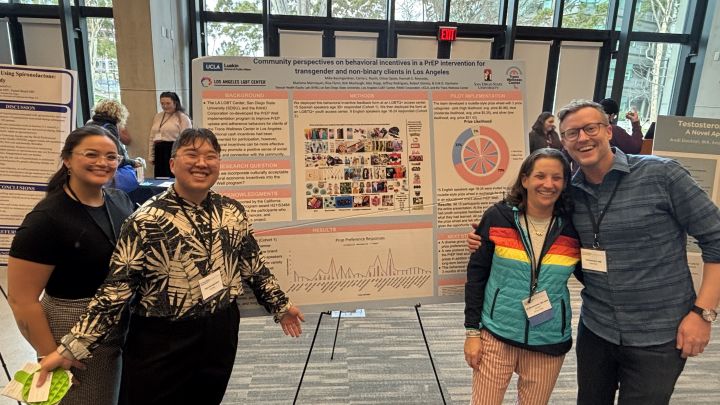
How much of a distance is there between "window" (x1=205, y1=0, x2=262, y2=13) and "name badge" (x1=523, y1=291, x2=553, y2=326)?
248 inches

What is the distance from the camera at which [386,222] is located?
1842mm

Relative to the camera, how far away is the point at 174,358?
1.32 metres

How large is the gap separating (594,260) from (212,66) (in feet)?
5.45

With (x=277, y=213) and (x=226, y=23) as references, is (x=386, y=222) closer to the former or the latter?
(x=277, y=213)

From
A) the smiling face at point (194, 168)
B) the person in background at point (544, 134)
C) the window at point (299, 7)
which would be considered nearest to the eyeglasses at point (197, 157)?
the smiling face at point (194, 168)

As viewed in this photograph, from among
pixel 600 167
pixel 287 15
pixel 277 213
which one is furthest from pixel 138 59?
pixel 600 167

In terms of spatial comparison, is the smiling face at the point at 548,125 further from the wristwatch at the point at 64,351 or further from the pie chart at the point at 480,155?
the wristwatch at the point at 64,351

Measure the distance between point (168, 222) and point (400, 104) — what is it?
1110 millimetres

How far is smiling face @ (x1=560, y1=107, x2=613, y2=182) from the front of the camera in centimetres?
134

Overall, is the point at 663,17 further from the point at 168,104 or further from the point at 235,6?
the point at 168,104

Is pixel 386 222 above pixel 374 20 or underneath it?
underneath

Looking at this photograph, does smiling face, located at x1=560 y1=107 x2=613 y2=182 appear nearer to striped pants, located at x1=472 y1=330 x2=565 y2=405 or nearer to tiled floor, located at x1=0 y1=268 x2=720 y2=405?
striped pants, located at x1=472 y1=330 x2=565 y2=405

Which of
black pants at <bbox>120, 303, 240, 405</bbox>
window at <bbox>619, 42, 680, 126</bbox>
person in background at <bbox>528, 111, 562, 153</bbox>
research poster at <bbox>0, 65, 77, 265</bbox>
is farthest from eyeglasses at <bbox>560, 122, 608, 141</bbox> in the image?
window at <bbox>619, 42, 680, 126</bbox>

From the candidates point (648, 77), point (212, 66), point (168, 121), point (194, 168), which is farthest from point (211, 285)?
point (648, 77)
